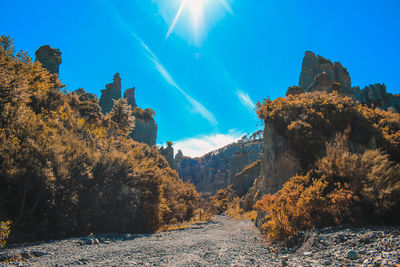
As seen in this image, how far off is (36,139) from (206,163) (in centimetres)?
9347

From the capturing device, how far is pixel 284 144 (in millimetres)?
12953

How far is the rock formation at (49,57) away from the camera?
3828 centimetres

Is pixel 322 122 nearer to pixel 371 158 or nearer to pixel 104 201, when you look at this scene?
pixel 371 158

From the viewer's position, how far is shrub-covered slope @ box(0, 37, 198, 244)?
8.89 metres

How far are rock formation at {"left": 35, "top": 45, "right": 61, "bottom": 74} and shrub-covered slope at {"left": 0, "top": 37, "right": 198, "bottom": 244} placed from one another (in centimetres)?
2800

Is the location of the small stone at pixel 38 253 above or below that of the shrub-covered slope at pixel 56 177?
below

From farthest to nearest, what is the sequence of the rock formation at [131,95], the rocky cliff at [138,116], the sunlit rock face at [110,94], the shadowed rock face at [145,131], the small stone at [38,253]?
the rock formation at [131,95] → the sunlit rock face at [110,94] → the rocky cliff at [138,116] → the shadowed rock face at [145,131] → the small stone at [38,253]

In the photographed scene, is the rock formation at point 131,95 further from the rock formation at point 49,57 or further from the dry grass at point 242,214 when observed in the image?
the dry grass at point 242,214

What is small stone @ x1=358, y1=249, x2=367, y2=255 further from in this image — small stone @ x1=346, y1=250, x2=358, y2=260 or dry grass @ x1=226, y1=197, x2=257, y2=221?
dry grass @ x1=226, y1=197, x2=257, y2=221

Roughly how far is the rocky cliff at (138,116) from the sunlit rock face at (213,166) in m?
31.9

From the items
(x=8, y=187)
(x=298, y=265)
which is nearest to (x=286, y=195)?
(x=298, y=265)

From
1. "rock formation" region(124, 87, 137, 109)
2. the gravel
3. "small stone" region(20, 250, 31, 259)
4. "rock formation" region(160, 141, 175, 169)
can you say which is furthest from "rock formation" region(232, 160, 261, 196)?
"rock formation" region(124, 87, 137, 109)

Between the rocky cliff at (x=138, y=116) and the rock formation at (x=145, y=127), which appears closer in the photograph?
the rock formation at (x=145, y=127)

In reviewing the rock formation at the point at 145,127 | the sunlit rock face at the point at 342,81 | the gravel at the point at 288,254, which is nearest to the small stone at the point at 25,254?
the gravel at the point at 288,254
